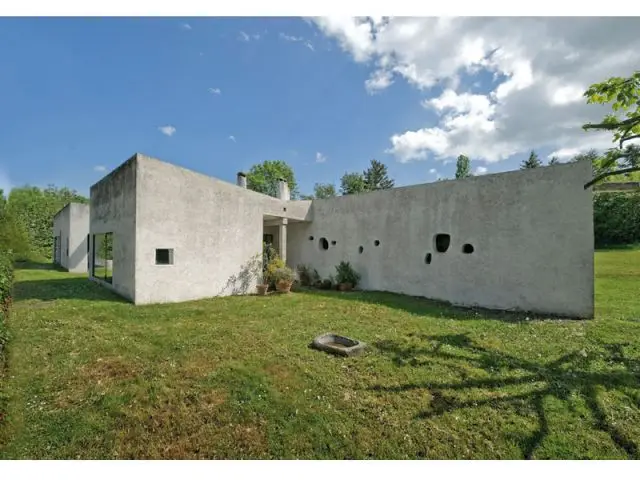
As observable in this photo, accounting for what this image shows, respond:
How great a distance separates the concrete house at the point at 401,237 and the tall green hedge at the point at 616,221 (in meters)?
21.6

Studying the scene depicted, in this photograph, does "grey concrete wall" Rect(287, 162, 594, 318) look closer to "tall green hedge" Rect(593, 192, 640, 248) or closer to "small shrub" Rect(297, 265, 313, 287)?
"small shrub" Rect(297, 265, 313, 287)

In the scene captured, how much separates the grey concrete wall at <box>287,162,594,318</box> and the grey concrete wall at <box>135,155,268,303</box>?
15.8 ft

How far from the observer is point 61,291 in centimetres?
994

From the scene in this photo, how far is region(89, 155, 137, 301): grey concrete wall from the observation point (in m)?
8.62

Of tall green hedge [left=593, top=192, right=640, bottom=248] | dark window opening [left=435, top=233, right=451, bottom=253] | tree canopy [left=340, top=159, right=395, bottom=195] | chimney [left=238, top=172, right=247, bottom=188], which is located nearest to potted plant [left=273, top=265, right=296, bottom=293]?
chimney [left=238, top=172, right=247, bottom=188]

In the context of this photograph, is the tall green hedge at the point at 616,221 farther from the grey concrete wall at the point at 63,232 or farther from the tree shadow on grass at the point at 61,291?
the grey concrete wall at the point at 63,232

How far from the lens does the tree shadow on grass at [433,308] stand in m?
8.24

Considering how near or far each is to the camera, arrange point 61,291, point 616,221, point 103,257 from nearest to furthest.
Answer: point 61,291 < point 103,257 < point 616,221

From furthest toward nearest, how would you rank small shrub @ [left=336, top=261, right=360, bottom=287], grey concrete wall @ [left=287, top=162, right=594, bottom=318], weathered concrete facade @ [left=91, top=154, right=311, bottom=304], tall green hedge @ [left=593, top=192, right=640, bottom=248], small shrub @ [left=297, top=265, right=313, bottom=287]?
1. tall green hedge @ [left=593, top=192, right=640, bottom=248]
2. small shrub @ [left=297, top=265, right=313, bottom=287]
3. small shrub @ [left=336, top=261, right=360, bottom=287]
4. weathered concrete facade @ [left=91, top=154, right=311, bottom=304]
5. grey concrete wall @ [left=287, top=162, right=594, bottom=318]

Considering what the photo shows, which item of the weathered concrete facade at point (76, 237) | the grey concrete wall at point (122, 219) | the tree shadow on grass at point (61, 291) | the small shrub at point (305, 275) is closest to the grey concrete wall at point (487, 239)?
the small shrub at point (305, 275)

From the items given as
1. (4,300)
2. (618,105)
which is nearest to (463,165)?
(618,105)

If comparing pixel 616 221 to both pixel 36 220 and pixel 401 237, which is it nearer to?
pixel 401 237

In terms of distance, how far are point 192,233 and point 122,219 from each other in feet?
7.19

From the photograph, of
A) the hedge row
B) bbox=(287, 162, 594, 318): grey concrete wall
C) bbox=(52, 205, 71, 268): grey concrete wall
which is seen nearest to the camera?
the hedge row
